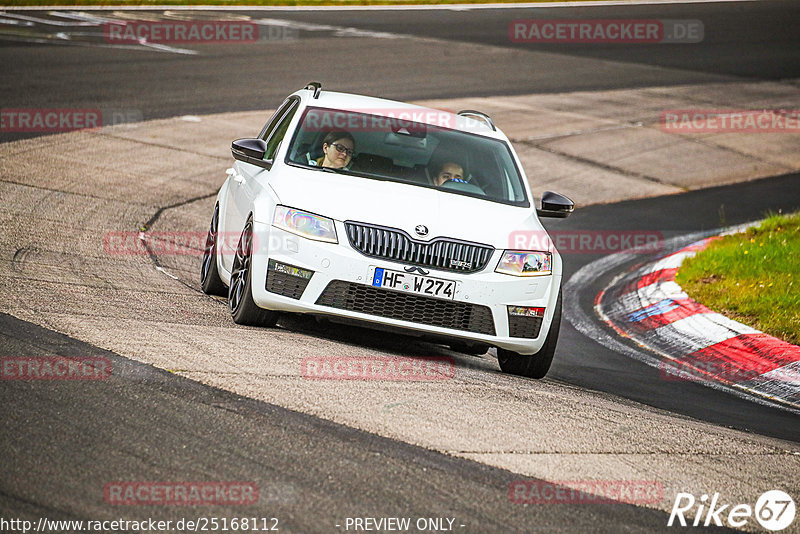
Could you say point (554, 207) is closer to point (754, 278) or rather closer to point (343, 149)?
point (343, 149)

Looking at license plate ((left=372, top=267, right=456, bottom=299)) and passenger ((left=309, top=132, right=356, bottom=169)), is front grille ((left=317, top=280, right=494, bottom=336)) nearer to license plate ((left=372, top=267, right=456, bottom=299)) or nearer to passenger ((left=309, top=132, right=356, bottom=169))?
license plate ((left=372, top=267, right=456, bottom=299))

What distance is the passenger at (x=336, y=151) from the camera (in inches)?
304

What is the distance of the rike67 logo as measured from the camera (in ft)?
15.2

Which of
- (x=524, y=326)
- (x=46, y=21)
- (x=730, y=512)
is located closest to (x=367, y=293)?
(x=524, y=326)

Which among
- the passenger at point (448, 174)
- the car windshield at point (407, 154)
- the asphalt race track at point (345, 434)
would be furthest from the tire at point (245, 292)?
the passenger at point (448, 174)

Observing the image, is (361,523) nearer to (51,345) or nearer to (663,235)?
(51,345)

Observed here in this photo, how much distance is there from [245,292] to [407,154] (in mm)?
1825

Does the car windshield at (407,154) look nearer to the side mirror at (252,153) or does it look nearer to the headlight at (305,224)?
the side mirror at (252,153)

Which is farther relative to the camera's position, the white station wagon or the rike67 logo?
the white station wagon

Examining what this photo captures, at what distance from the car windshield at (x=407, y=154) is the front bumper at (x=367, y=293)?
971 mm

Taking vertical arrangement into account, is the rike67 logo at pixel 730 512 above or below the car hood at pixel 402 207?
below

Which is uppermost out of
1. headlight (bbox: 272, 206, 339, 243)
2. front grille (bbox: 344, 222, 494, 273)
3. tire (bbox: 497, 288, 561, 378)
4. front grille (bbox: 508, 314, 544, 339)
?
headlight (bbox: 272, 206, 339, 243)

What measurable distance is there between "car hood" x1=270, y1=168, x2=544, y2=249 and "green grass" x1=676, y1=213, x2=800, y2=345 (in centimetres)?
275

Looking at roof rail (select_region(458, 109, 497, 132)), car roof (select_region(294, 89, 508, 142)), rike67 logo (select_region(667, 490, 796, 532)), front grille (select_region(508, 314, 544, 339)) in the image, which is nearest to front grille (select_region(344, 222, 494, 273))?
front grille (select_region(508, 314, 544, 339))
